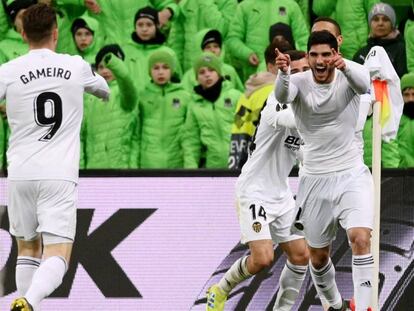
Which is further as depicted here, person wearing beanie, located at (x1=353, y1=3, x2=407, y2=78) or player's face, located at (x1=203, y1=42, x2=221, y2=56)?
player's face, located at (x1=203, y1=42, x2=221, y2=56)

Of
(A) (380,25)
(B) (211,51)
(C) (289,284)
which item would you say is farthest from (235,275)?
(B) (211,51)

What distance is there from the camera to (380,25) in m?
15.9

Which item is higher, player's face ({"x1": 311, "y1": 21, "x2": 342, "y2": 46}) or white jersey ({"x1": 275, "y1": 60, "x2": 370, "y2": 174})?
player's face ({"x1": 311, "y1": 21, "x2": 342, "y2": 46})

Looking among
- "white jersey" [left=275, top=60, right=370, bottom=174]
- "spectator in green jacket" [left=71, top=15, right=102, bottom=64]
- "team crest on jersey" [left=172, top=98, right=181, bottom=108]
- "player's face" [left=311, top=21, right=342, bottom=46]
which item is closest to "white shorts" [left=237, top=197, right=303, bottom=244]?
"white jersey" [left=275, top=60, right=370, bottom=174]

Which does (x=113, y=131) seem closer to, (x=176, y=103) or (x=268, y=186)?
(x=176, y=103)

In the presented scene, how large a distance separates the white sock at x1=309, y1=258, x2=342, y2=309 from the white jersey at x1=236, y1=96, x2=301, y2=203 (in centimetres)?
82

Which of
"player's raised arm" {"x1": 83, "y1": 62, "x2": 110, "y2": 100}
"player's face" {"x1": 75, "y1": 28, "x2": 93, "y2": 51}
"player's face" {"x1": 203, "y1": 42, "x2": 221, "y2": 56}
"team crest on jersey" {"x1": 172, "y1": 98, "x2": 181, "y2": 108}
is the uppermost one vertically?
"player's raised arm" {"x1": 83, "y1": 62, "x2": 110, "y2": 100}

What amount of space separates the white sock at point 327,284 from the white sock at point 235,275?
602 mm

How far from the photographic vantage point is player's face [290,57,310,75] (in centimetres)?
1289

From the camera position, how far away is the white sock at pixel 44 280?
36.0ft

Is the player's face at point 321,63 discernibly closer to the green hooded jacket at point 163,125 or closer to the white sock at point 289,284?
the white sock at point 289,284

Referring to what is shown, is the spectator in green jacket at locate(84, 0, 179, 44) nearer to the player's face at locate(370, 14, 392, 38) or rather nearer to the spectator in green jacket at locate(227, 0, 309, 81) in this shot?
the spectator in green jacket at locate(227, 0, 309, 81)

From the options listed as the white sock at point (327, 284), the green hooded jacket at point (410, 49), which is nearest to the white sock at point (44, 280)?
the white sock at point (327, 284)

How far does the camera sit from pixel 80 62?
11.4 meters
